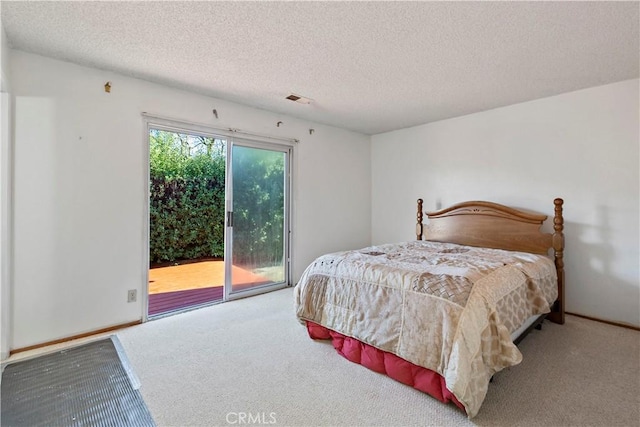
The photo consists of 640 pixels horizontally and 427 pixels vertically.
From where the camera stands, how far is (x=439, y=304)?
5.78 feet

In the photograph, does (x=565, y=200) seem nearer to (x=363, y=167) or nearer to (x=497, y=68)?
(x=497, y=68)

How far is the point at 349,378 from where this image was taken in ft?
6.40

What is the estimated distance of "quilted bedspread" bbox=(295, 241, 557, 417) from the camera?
1623 millimetres

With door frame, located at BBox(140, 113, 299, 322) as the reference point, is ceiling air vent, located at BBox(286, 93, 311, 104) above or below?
above

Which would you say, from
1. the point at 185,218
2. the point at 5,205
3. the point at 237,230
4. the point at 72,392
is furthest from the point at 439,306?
the point at 185,218

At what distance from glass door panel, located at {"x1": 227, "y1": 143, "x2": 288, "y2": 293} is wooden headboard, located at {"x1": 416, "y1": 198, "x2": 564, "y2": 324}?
1899 millimetres

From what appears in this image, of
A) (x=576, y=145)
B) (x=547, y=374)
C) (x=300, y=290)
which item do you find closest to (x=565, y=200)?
(x=576, y=145)

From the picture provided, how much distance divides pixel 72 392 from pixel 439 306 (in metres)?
2.25

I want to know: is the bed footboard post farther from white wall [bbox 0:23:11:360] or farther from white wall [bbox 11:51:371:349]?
white wall [bbox 0:23:11:360]

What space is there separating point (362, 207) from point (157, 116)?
→ 10.4ft

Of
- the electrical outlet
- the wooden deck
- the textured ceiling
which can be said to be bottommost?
the wooden deck

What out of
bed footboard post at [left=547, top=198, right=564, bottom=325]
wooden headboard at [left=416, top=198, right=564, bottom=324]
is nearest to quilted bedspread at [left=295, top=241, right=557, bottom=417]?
bed footboard post at [left=547, top=198, right=564, bottom=325]

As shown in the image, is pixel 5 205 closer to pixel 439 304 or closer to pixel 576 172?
pixel 439 304
